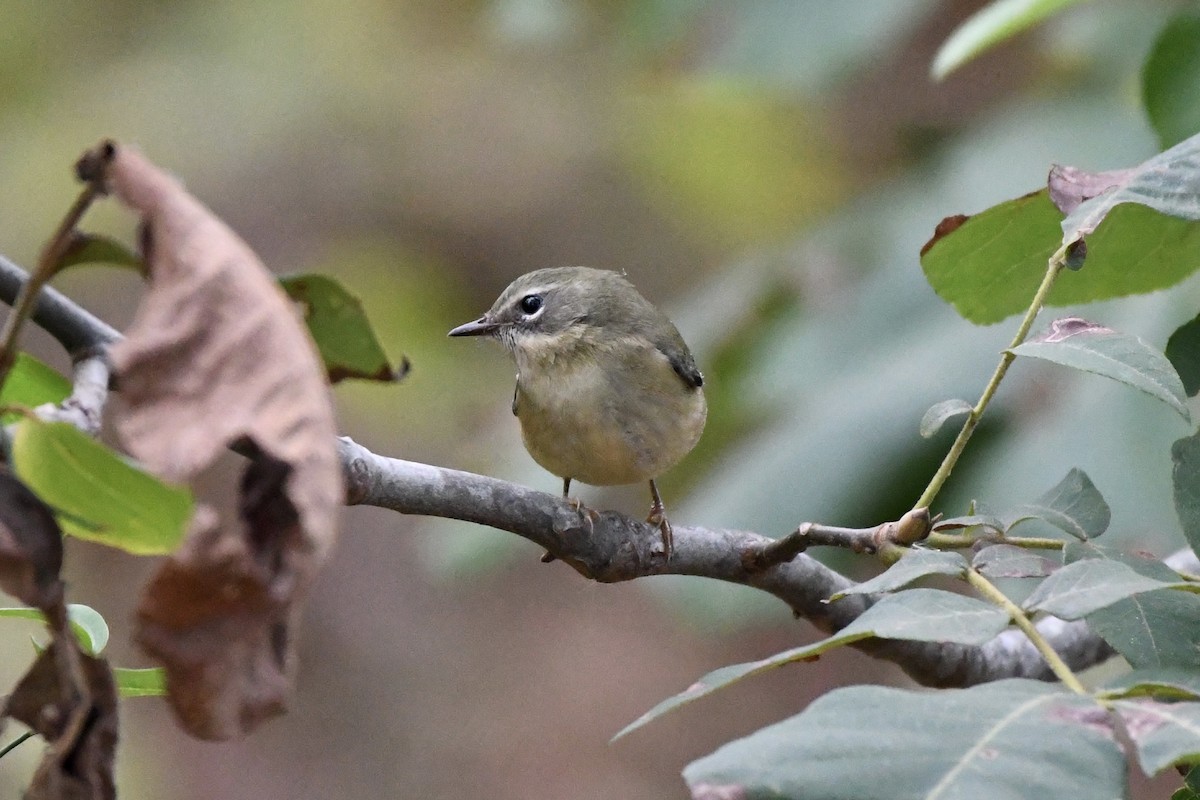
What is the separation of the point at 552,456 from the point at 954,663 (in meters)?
1.26

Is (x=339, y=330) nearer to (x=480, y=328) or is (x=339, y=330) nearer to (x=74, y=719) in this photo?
(x=74, y=719)

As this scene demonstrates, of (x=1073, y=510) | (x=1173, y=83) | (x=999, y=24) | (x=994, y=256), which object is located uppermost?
(x=999, y=24)

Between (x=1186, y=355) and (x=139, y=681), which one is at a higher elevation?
(x=1186, y=355)

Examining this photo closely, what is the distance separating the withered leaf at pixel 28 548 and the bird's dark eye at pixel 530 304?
3.02 m

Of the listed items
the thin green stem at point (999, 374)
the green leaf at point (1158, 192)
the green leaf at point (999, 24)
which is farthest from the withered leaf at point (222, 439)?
the green leaf at point (999, 24)

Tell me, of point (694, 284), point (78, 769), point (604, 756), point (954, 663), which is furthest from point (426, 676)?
point (78, 769)

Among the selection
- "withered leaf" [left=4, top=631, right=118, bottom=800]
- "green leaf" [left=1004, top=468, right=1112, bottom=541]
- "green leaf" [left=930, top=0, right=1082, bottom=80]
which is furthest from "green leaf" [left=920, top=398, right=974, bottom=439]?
"green leaf" [left=930, top=0, right=1082, bottom=80]

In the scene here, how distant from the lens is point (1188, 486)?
1.69 meters

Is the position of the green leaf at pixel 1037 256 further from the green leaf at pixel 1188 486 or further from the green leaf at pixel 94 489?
the green leaf at pixel 94 489

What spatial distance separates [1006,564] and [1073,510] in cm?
21

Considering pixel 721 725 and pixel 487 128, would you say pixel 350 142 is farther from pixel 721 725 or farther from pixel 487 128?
pixel 721 725

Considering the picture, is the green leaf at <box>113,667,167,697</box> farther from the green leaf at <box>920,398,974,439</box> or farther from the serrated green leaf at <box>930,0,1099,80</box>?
the serrated green leaf at <box>930,0,1099,80</box>

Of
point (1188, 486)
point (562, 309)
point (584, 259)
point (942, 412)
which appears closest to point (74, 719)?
point (942, 412)

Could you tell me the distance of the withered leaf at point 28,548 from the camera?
1050 millimetres
